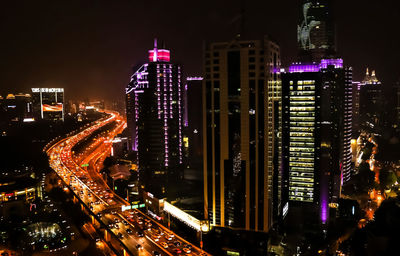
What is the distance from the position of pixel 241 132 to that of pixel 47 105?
160 feet

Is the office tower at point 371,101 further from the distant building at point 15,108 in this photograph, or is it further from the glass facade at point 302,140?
the distant building at point 15,108

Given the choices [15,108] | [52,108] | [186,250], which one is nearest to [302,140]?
[186,250]

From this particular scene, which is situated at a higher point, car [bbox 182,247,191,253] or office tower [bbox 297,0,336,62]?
office tower [bbox 297,0,336,62]

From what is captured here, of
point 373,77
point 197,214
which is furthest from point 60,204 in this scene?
point 373,77

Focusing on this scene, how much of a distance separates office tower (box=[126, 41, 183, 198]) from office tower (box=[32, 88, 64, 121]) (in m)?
34.7

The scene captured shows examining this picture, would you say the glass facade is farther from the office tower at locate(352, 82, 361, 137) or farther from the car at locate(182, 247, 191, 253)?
the office tower at locate(352, 82, 361, 137)


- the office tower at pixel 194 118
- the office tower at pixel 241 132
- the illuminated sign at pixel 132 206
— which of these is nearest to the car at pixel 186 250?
the office tower at pixel 241 132

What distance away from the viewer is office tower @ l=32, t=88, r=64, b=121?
194 ft

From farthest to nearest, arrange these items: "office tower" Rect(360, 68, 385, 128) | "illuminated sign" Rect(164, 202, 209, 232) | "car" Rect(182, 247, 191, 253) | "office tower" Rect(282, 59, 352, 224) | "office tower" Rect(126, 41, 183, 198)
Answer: "office tower" Rect(360, 68, 385, 128)
"office tower" Rect(126, 41, 183, 198)
"office tower" Rect(282, 59, 352, 224)
"illuminated sign" Rect(164, 202, 209, 232)
"car" Rect(182, 247, 191, 253)

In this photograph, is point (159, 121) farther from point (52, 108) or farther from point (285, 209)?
point (52, 108)

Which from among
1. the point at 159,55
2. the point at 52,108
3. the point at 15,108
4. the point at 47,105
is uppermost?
the point at 159,55

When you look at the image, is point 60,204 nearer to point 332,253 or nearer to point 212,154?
point 212,154

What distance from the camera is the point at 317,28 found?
3397 cm

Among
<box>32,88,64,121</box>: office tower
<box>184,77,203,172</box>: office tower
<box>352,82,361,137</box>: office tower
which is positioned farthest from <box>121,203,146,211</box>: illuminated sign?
<box>32,88,64,121</box>: office tower
